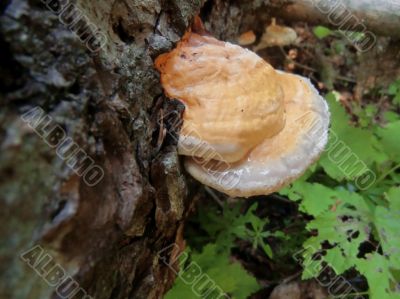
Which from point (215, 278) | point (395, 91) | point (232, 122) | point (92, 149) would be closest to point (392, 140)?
point (395, 91)

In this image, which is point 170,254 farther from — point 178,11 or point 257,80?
point 178,11

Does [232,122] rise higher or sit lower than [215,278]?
higher

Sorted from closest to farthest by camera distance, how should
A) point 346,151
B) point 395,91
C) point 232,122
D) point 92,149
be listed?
point 92,149, point 232,122, point 346,151, point 395,91

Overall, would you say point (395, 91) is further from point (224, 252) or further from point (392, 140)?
point (224, 252)

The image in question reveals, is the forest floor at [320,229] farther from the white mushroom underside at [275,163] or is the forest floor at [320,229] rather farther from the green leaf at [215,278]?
the white mushroom underside at [275,163]
